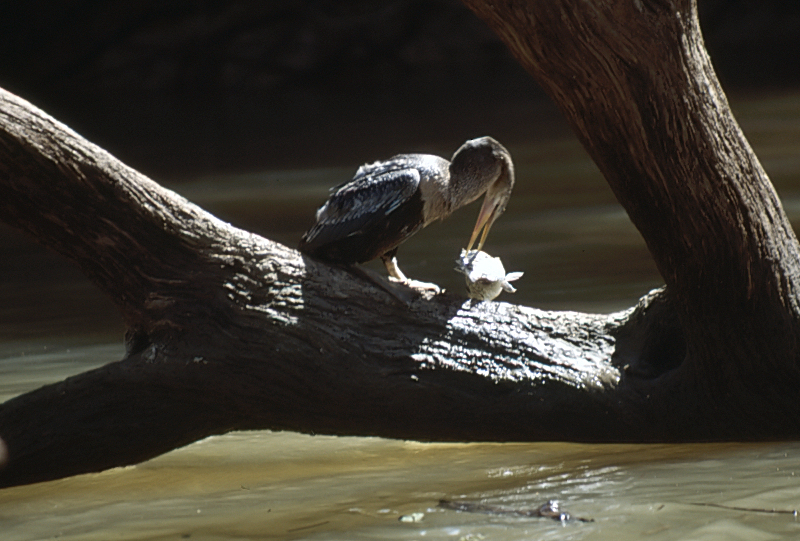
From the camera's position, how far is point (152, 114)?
17.5 metres

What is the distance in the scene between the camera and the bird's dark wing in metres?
3.45

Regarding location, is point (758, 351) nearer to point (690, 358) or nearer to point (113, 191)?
point (690, 358)

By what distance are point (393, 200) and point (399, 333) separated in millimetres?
551

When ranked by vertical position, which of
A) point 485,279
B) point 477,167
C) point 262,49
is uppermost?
point 262,49

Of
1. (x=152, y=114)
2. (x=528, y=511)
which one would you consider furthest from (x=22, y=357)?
(x=152, y=114)

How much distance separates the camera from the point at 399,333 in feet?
10.4

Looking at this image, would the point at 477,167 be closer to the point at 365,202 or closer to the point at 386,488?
the point at 365,202

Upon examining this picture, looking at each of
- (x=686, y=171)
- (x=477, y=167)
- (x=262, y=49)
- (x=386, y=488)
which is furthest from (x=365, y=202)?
(x=262, y=49)

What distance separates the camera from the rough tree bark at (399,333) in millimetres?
2922

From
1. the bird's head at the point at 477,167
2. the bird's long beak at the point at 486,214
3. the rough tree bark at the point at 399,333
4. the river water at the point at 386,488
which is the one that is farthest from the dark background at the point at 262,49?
the rough tree bark at the point at 399,333

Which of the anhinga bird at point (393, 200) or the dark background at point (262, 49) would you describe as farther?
the dark background at point (262, 49)

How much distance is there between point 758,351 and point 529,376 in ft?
2.15

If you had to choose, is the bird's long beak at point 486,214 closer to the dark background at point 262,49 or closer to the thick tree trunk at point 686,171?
the thick tree trunk at point 686,171

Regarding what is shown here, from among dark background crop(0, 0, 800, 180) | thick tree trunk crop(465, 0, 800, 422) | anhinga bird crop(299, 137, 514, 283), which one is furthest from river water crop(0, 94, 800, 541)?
dark background crop(0, 0, 800, 180)
